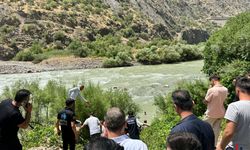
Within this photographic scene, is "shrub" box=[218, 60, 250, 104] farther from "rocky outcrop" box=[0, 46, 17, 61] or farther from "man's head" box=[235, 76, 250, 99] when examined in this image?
"rocky outcrop" box=[0, 46, 17, 61]

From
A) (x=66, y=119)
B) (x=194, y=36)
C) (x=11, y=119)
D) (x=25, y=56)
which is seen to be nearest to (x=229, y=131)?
(x=11, y=119)

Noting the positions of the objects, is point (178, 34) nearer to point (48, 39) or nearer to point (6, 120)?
point (48, 39)

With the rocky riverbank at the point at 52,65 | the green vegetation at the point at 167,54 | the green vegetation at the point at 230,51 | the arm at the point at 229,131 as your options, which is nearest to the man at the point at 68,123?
the arm at the point at 229,131

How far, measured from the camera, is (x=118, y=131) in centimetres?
464

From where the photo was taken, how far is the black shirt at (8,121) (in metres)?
6.55

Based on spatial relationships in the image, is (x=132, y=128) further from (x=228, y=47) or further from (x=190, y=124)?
(x=228, y=47)

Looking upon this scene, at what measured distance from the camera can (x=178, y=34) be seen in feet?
321

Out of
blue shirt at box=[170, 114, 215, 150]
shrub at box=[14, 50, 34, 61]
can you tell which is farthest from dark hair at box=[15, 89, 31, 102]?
shrub at box=[14, 50, 34, 61]

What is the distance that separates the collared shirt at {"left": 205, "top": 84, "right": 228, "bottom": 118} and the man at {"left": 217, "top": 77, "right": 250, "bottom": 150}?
9.19 feet

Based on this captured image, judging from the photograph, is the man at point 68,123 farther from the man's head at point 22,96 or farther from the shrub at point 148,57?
the shrub at point 148,57

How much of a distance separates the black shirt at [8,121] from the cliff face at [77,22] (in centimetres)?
6155

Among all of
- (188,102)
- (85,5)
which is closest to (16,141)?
(188,102)

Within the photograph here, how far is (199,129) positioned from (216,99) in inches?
145

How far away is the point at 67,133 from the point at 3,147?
11.3ft
